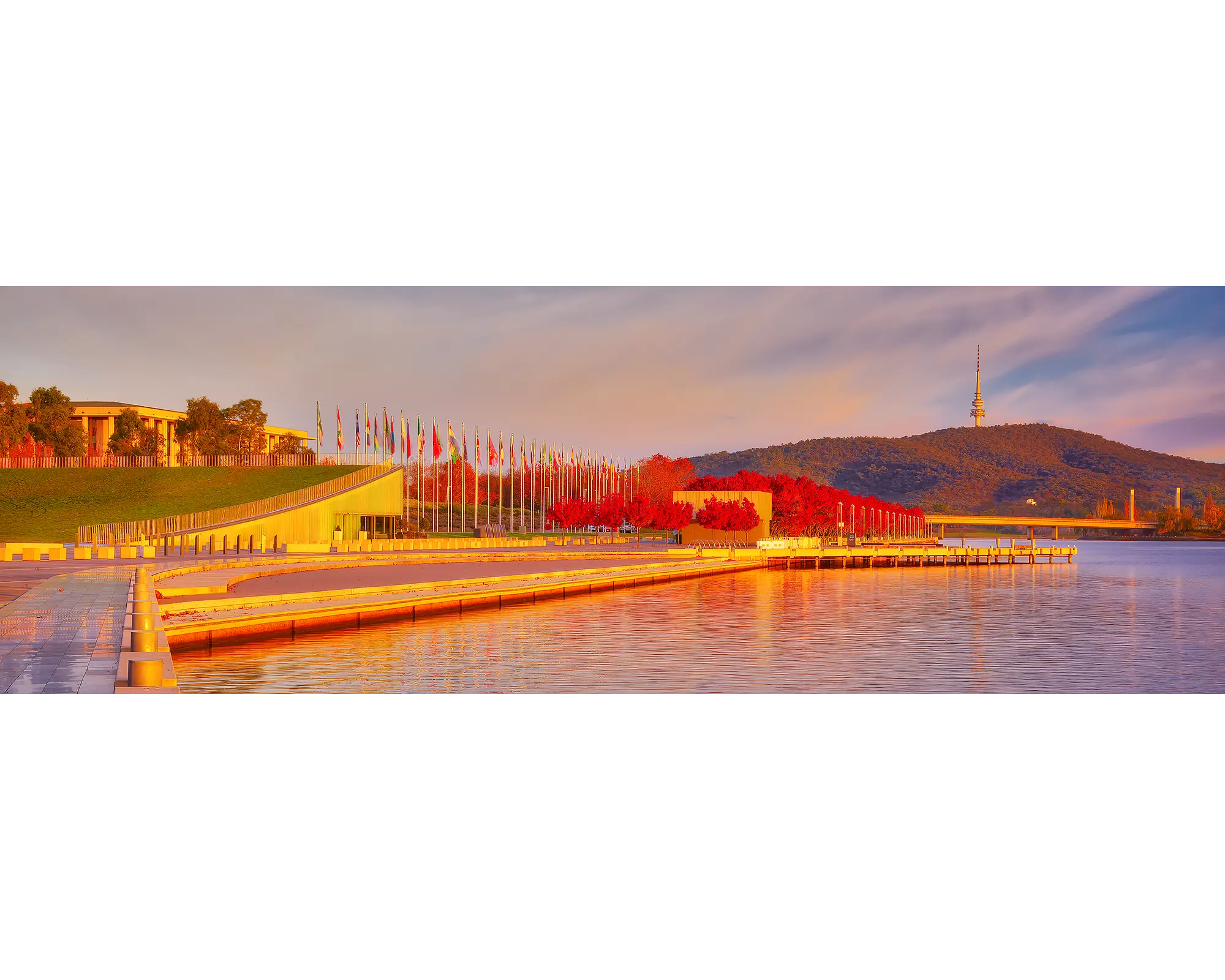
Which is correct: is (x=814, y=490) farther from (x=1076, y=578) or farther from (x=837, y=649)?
(x=837, y=649)

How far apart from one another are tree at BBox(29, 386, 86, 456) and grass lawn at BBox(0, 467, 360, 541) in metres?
5.00

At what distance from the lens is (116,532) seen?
43.8 meters

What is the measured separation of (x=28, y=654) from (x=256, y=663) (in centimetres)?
297

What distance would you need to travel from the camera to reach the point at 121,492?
2228 inches

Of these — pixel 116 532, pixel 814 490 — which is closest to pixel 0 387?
pixel 116 532

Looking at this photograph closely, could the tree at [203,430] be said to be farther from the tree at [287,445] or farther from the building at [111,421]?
the tree at [287,445]

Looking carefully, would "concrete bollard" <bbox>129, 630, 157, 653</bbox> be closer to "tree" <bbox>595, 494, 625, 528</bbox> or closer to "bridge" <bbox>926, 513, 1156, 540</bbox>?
"tree" <bbox>595, 494, 625, 528</bbox>

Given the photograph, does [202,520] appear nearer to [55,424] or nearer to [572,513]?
[572,513]

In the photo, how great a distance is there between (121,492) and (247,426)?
22.3 m

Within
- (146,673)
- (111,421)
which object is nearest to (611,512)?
(111,421)

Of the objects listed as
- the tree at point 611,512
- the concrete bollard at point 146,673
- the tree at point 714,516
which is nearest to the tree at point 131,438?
the tree at point 611,512

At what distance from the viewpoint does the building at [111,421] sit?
246 ft

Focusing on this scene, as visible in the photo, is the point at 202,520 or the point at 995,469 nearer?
the point at 202,520

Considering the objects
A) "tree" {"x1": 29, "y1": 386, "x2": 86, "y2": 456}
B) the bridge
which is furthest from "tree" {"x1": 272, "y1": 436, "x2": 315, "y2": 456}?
the bridge
